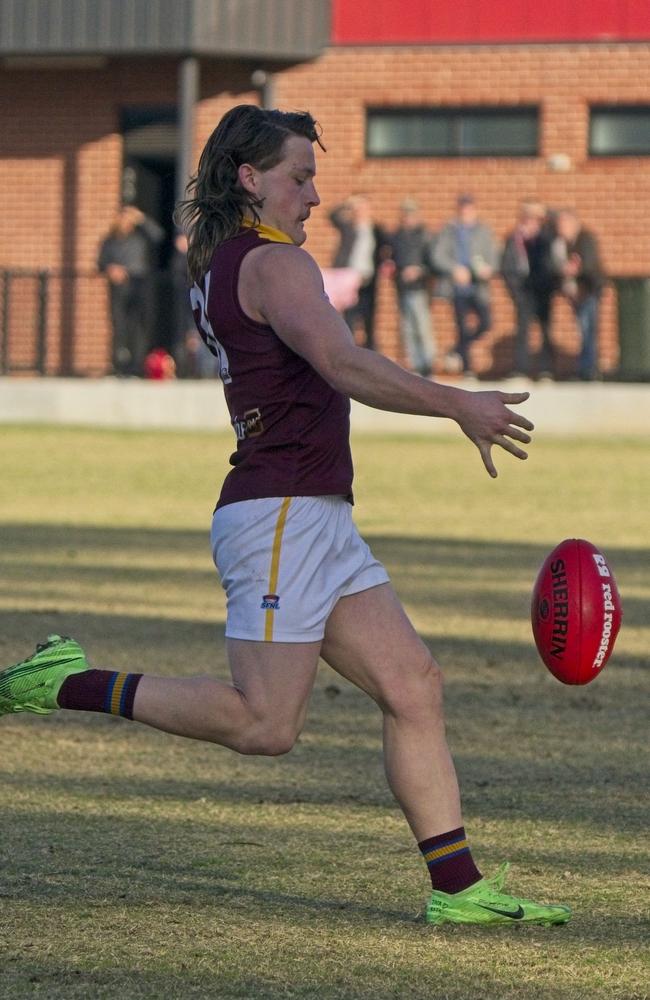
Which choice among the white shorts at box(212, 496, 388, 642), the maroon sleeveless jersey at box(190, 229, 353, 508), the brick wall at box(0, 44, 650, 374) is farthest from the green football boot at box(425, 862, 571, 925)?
the brick wall at box(0, 44, 650, 374)

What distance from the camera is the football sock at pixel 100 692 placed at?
5.30m

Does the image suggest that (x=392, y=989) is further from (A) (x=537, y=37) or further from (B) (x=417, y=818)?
(A) (x=537, y=37)

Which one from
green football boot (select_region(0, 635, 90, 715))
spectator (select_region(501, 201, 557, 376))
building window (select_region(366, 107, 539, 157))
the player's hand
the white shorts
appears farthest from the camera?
building window (select_region(366, 107, 539, 157))

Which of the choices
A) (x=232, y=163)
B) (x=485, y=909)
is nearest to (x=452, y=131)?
(x=232, y=163)

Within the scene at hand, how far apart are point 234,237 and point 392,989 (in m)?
1.89

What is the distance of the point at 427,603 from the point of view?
11.8m

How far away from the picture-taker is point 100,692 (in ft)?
17.5

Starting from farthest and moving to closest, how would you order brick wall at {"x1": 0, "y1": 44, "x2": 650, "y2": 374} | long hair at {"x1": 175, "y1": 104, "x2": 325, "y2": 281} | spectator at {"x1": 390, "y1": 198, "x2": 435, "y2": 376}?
1. brick wall at {"x1": 0, "y1": 44, "x2": 650, "y2": 374}
2. spectator at {"x1": 390, "y1": 198, "x2": 435, "y2": 376}
3. long hair at {"x1": 175, "y1": 104, "x2": 325, "y2": 281}

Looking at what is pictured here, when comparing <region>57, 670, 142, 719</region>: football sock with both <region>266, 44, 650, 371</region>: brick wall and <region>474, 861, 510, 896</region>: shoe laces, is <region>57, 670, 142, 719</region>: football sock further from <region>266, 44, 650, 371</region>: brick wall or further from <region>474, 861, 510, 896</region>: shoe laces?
<region>266, 44, 650, 371</region>: brick wall

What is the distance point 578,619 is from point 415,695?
0.77 metres

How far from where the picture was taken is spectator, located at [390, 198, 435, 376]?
85.0 feet

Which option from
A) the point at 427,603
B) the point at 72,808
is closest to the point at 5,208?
the point at 427,603

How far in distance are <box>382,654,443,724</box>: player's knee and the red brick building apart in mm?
23059

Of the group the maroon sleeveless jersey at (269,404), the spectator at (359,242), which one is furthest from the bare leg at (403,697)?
the spectator at (359,242)
